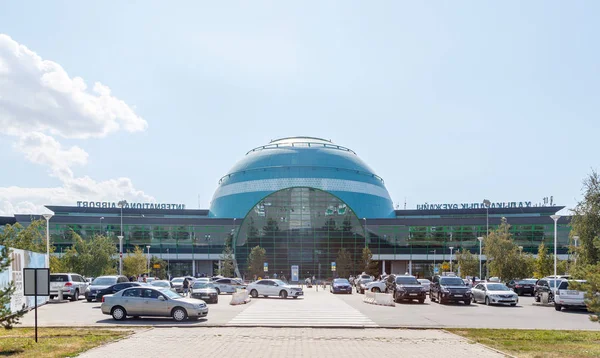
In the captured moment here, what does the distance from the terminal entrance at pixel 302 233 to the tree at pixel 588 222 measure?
46401mm

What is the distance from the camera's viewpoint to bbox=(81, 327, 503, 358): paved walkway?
14.1 metres

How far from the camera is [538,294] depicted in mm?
36656

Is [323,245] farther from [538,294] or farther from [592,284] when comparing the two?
[592,284]

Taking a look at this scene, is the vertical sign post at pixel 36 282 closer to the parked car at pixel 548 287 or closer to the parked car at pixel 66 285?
the parked car at pixel 66 285

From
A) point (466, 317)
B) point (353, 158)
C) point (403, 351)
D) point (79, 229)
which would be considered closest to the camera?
point (403, 351)

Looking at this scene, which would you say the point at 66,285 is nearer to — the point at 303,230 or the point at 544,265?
the point at 544,265

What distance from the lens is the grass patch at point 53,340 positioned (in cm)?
1399

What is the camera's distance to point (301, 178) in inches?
4072

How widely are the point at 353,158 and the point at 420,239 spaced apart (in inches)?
1071

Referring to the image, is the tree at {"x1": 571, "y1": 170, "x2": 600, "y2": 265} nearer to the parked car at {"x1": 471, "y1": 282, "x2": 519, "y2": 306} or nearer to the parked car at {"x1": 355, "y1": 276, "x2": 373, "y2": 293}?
the parked car at {"x1": 471, "y1": 282, "x2": 519, "y2": 306}

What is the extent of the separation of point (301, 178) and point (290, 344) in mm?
87971

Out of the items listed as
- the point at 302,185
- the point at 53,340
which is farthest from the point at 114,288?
the point at 302,185

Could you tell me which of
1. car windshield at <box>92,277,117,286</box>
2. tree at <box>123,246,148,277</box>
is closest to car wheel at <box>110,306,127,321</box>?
car windshield at <box>92,277,117,286</box>

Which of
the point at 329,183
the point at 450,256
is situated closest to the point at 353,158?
the point at 329,183
